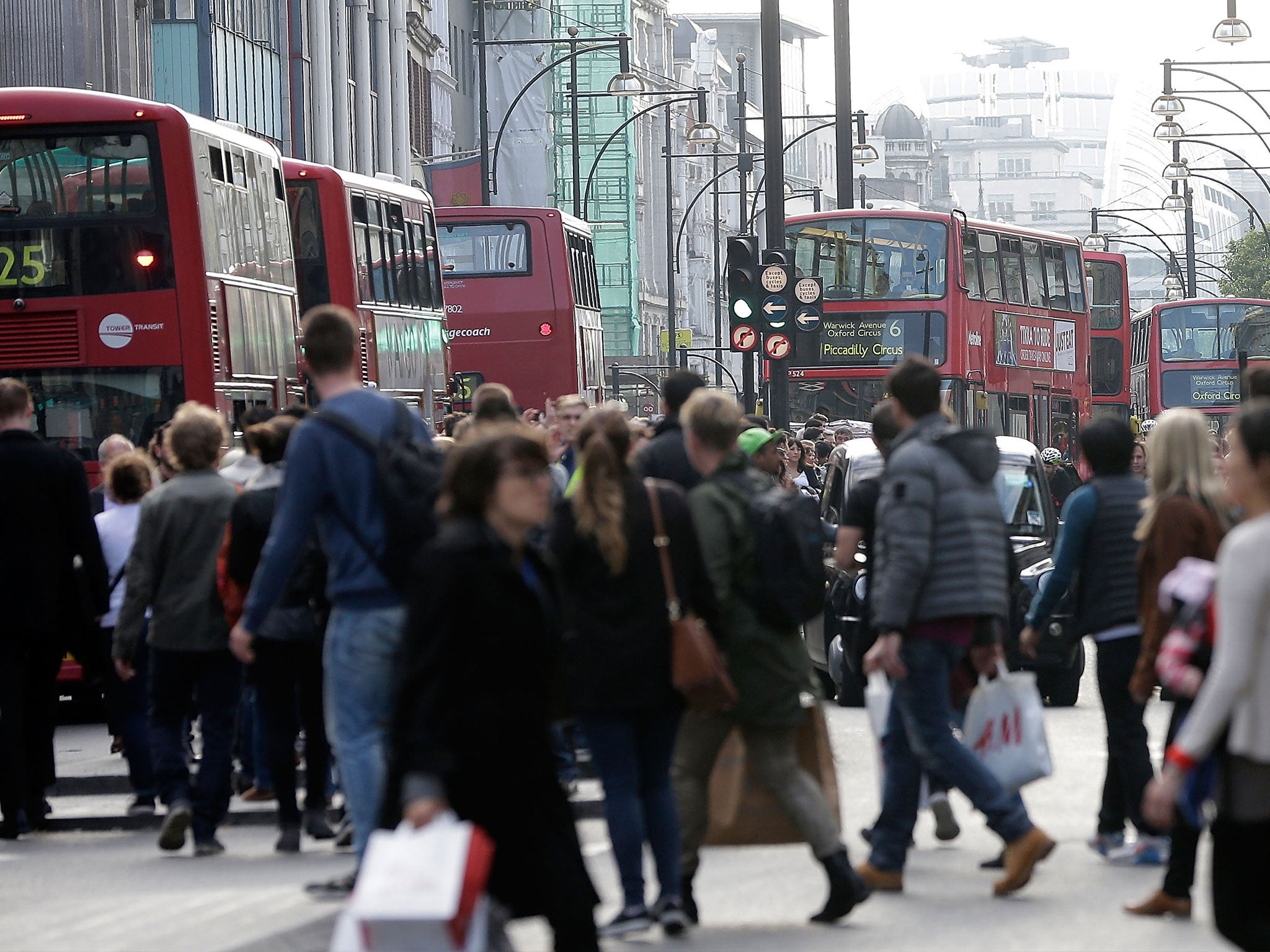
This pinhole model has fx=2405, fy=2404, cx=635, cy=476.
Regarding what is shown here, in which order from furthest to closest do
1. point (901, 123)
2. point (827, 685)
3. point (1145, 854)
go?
point (901, 123)
point (827, 685)
point (1145, 854)

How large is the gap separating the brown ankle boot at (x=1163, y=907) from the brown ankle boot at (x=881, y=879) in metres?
0.82

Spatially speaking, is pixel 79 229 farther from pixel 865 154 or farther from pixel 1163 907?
pixel 865 154

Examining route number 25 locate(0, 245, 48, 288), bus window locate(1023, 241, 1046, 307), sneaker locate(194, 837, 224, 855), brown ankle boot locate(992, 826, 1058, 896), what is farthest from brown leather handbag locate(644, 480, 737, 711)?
bus window locate(1023, 241, 1046, 307)

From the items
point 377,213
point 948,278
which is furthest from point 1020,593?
point 948,278

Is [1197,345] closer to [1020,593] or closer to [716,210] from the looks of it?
[716,210]

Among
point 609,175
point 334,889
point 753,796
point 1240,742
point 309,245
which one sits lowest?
point 334,889

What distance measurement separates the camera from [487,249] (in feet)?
92.9

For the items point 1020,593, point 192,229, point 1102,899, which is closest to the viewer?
point 1102,899

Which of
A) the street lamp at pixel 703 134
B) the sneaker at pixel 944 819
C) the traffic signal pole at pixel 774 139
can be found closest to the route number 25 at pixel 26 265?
the traffic signal pole at pixel 774 139

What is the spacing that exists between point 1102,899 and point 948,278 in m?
21.6

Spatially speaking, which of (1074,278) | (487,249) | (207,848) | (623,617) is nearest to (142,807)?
(207,848)

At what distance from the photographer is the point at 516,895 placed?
5.12 metres

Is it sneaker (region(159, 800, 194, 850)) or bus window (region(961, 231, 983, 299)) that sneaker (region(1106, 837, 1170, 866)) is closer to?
sneaker (region(159, 800, 194, 850))

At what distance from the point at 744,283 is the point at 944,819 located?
11548 mm
